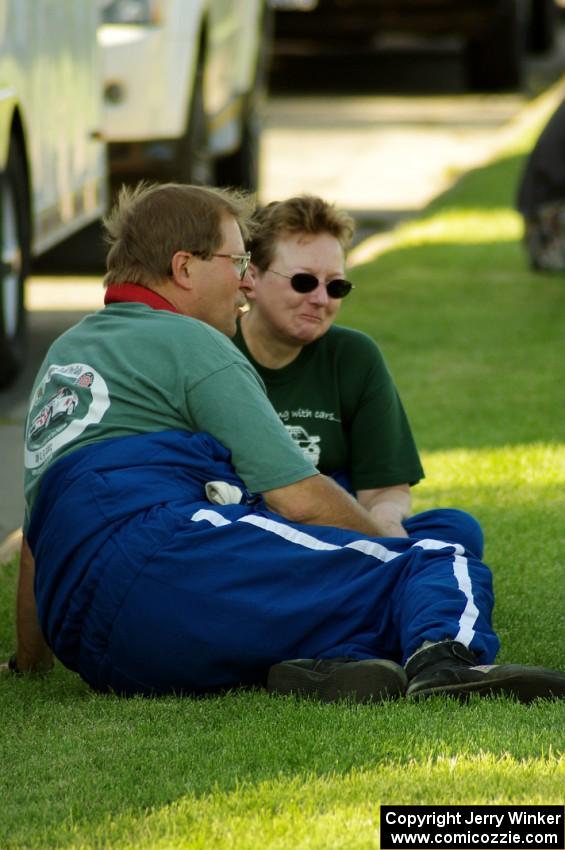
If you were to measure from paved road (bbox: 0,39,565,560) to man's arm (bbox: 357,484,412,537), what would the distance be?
2.53 m

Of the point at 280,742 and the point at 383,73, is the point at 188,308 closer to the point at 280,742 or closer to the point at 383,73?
the point at 280,742

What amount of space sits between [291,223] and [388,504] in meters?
0.75

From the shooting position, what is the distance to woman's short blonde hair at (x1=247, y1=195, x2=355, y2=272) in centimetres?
452

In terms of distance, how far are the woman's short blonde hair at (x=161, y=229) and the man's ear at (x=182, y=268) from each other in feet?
0.04

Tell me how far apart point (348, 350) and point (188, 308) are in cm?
69

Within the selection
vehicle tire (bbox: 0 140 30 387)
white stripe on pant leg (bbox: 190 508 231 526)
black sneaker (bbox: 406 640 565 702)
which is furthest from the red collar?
vehicle tire (bbox: 0 140 30 387)

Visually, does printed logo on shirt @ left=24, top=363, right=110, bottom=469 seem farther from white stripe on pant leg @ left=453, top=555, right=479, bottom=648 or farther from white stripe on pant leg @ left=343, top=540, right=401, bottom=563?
white stripe on pant leg @ left=453, top=555, right=479, bottom=648

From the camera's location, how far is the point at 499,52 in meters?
20.8

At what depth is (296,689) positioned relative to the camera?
12.2 ft

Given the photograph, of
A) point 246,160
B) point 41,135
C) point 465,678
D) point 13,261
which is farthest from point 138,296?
point 246,160

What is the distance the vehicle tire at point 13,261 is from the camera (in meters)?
7.27

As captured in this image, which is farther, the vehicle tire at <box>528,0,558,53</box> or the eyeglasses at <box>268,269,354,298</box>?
the vehicle tire at <box>528,0,558,53</box>

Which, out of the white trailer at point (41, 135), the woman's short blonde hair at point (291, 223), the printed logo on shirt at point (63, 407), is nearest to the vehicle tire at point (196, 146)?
the white trailer at point (41, 135)

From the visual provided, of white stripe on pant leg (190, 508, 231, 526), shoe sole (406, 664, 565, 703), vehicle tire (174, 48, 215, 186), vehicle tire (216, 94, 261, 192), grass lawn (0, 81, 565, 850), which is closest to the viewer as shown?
grass lawn (0, 81, 565, 850)
